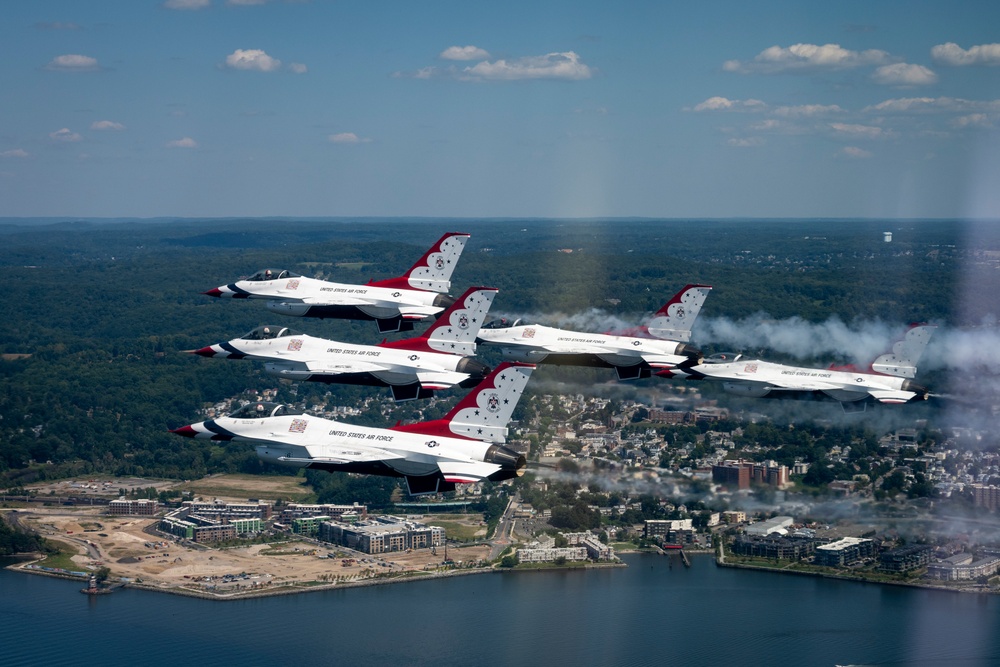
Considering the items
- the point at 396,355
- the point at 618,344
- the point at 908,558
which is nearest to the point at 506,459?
the point at 396,355

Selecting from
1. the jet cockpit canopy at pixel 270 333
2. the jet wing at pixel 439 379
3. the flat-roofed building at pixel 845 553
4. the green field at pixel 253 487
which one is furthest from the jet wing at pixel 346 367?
the green field at pixel 253 487

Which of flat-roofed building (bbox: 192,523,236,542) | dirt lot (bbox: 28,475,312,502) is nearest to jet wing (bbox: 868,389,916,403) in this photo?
flat-roofed building (bbox: 192,523,236,542)

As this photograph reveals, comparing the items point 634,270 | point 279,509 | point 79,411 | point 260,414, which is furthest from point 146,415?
point 260,414

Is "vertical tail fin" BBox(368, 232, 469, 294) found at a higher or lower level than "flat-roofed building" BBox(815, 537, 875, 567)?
higher

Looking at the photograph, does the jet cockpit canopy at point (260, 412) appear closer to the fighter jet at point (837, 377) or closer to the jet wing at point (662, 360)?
the jet wing at point (662, 360)

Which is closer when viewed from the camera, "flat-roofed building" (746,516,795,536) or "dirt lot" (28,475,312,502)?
"flat-roofed building" (746,516,795,536)

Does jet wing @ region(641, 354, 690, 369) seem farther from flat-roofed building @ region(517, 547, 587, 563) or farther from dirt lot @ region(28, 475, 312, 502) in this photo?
dirt lot @ region(28, 475, 312, 502)

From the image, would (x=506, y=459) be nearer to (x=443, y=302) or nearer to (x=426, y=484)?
(x=426, y=484)
